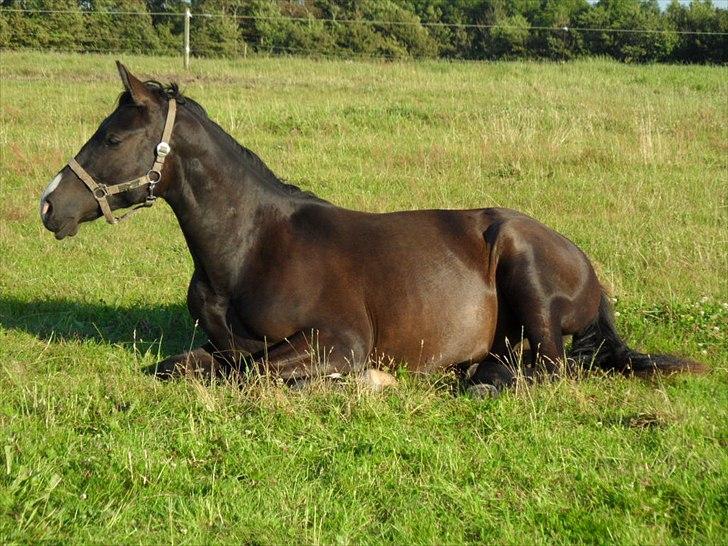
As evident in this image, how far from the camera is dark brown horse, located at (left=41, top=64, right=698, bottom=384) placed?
5.62 m

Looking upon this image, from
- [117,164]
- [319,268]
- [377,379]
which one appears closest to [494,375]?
[377,379]

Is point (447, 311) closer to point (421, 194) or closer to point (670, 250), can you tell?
point (670, 250)

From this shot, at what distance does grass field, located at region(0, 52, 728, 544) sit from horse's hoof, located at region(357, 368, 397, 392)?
0.12 meters

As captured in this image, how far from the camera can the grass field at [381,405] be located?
12.8 feet

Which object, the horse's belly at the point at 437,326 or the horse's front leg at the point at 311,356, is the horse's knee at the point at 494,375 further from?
the horse's front leg at the point at 311,356

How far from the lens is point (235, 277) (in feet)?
19.1

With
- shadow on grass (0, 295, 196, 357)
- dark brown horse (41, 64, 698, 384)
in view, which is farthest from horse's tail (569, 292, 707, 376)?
shadow on grass (0, 295, 196, 357)

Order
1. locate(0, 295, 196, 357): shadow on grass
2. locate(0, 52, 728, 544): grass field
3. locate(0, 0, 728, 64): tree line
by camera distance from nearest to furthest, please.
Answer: locate(0, 52, 728, 544): grass field < locate(0, 295, 196, 357): shadow on grass < locate(0, 0, 728, 64): tree line

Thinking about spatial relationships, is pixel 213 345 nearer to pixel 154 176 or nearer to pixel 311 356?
pixel 311 356

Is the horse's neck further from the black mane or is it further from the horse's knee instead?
the horse's knee

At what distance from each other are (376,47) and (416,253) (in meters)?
39.7

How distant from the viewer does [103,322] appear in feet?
24.2

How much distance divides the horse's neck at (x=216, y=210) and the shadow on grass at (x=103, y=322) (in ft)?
3.58

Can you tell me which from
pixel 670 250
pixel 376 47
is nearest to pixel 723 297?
pixel 670 250
